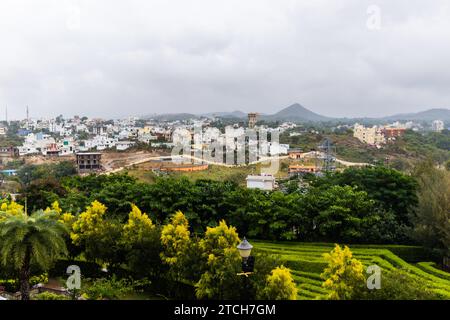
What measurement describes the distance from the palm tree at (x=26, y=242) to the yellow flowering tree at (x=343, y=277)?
8.30 meters

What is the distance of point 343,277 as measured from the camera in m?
11.5

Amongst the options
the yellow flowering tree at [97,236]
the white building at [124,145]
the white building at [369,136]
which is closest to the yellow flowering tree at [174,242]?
the yellow flowering tree at [97,236]

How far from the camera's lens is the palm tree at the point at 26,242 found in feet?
42.7

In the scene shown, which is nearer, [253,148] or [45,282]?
[45,282]

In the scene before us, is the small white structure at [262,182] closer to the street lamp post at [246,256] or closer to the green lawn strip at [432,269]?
the green lawn strip at [432,269]

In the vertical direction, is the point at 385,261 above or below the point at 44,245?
below

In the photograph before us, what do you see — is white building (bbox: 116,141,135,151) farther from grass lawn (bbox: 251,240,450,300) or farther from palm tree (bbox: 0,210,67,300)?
palm tree (bbox: 0,210,67,300)

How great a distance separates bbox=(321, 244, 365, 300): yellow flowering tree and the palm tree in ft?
27.2

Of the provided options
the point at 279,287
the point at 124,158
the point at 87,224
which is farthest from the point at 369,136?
the point at 279,287

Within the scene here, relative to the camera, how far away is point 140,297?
1630 centimetres
